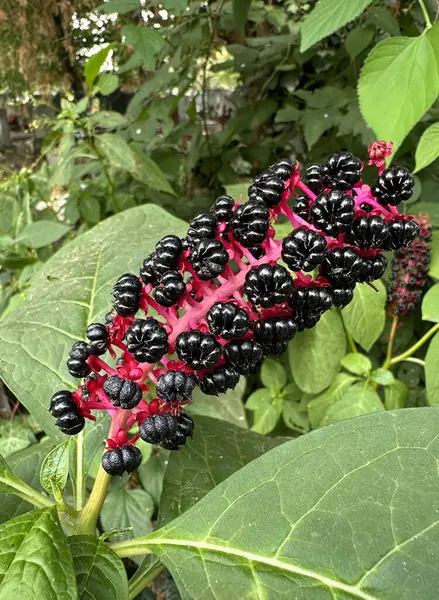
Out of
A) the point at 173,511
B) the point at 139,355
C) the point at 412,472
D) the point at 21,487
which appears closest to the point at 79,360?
the point at 139,355

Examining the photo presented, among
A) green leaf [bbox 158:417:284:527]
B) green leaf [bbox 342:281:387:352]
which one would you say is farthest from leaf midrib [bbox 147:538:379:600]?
green leaf [bbox 342:281:387:352]

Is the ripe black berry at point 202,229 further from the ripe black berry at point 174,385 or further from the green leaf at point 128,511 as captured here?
the green leaf at point 128,511

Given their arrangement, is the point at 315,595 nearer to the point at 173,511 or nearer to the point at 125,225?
the point at 173,511

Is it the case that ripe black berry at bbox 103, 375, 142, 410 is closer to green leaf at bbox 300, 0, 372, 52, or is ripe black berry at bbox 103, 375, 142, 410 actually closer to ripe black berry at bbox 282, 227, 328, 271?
ripe black berry at bbox 282, 227, 328, 271

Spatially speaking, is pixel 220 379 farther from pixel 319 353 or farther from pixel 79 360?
pixel 319 353

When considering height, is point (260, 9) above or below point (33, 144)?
above

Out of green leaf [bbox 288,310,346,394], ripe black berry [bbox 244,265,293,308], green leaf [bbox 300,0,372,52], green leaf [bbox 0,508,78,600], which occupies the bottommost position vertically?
green leaf [bbox 288,310,346,394]

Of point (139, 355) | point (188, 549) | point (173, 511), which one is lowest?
point (173, 511)
